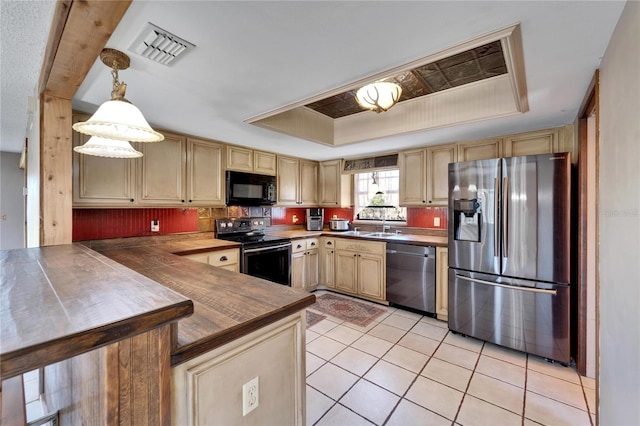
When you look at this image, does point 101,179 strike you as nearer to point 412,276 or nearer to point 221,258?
point 221,258

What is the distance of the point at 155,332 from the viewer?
72 centimetres

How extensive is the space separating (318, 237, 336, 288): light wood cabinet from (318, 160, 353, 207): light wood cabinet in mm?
705

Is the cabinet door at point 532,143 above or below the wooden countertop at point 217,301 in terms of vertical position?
above

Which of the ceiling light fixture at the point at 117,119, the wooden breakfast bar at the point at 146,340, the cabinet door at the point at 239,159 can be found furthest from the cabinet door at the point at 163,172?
the wooden breakfast bar at the point at 146,340

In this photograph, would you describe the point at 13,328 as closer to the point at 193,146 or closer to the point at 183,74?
the point at 183,74

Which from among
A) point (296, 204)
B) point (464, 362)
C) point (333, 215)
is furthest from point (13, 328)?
point (333, 215)

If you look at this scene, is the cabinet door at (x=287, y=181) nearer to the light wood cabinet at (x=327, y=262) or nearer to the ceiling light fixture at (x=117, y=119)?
the light wood cabinet at (x=327, y=262)

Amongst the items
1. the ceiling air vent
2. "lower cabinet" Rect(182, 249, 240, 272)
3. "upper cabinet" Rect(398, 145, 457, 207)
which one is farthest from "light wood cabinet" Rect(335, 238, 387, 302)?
the ceiling air vent

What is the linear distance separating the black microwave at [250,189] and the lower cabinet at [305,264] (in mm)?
746

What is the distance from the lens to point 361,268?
3789 millimetres

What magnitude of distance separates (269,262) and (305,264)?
2.38ft

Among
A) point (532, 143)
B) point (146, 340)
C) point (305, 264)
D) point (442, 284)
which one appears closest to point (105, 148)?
point (146, 340)

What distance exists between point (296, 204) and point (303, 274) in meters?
1.13

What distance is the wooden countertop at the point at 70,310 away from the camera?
0.54 metres
